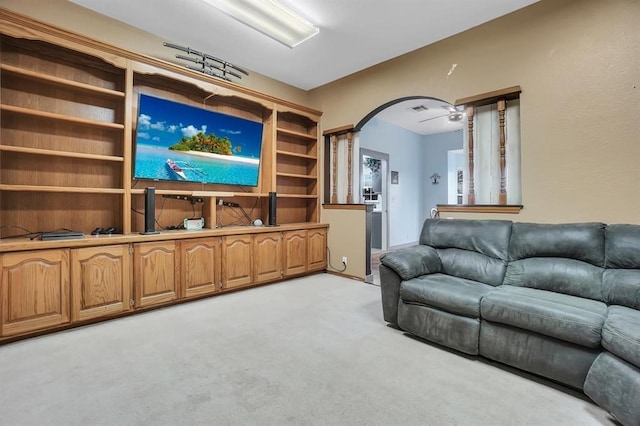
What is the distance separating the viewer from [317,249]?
15.6 ft

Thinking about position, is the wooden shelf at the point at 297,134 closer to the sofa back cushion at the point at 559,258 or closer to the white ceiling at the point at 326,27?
the white ceiling at the point at 326,27

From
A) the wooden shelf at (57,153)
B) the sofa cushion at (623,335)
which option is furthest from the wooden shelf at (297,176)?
the sofa cushion at (623,335)

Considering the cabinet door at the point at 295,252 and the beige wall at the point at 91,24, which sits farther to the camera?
the cabinet door at the point at 295,252

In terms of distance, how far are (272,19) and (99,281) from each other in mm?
3006

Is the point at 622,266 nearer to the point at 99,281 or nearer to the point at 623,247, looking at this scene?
the point at 623,247

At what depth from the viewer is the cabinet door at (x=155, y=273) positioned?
3.00 m

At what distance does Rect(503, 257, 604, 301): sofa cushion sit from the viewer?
2.20m

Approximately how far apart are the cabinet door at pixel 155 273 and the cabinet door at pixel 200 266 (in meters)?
0.09

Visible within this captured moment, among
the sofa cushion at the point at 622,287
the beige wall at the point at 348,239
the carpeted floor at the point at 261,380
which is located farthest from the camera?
the beige wall at the point at 348,239

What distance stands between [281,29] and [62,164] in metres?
2.60

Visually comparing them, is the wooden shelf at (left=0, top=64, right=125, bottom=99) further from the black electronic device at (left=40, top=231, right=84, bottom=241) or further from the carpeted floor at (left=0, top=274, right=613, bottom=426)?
the carpeted floor at (left=0, top=274, right=613, bottom=426)

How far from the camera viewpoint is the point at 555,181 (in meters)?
2.80

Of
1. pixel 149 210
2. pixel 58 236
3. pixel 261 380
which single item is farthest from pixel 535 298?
pixel 58 236

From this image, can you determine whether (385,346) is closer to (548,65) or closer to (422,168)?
(548,65)
